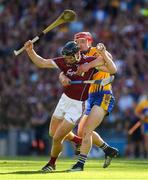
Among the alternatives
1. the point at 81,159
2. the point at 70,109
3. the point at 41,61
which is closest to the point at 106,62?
the point at 70,109

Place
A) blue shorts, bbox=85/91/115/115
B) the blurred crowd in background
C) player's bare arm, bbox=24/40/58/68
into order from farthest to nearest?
the blurred crowd in background < blue shorts, bbox=85/91/115/115 < player's bare arm, bbox=24/40/58/68

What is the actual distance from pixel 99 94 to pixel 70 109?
958 millimetres

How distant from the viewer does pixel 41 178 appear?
14.1 m

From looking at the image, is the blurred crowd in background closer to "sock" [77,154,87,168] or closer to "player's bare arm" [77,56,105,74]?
"sock" [77,154,87,168]

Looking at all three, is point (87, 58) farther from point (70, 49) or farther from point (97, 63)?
point (70, 49)

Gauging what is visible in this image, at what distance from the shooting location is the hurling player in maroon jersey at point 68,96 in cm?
1582

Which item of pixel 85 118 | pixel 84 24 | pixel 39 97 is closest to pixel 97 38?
pixel 84 24

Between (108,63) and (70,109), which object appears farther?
(70,109)

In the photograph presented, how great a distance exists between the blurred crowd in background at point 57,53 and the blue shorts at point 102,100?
31.9 ft

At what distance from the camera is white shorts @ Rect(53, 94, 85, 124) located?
1591 cm

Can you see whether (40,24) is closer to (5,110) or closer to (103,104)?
(5,110)

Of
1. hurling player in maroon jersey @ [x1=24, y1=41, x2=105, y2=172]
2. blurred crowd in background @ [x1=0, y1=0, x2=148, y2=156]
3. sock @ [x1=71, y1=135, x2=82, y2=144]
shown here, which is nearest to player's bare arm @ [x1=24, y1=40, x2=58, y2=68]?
hurling player in maroon jersey @ [x1=24, y1=41, x2=105, y2=172]

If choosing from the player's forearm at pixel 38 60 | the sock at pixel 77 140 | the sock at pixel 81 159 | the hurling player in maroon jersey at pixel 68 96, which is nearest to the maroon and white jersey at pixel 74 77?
the hurling player in maroon jersey at pixel 68 96

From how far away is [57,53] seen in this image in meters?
30.1
